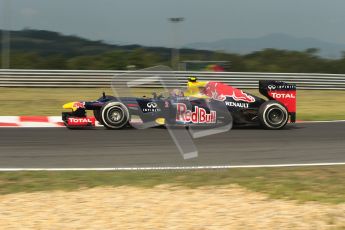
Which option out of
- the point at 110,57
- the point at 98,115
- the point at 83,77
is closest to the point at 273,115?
the point at 98,115

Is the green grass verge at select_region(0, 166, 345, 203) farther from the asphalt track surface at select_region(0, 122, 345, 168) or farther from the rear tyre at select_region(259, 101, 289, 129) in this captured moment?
the rear tyre at select_region(259, 101, 289, 129)

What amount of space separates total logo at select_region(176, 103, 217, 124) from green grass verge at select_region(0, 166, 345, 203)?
355 centimetres

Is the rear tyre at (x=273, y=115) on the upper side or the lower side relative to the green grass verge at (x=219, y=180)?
upper

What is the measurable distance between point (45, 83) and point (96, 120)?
9566 millimetres

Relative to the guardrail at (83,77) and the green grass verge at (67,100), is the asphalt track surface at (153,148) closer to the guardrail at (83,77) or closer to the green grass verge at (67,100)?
the green grass verge at (67,100)

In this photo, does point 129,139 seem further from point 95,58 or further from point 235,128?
point 95,58

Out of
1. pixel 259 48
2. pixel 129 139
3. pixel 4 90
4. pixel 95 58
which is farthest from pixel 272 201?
pixel 259 48

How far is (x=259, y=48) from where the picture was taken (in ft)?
104

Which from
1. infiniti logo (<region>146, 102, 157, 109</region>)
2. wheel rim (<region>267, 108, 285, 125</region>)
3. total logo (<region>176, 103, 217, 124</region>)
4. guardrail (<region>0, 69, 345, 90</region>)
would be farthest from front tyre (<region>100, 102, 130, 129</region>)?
guardrail (<region>0, 69, 345, 90</region>)

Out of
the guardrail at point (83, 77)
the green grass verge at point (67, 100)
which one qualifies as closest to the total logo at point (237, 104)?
the green grass verge at point (67, 100)

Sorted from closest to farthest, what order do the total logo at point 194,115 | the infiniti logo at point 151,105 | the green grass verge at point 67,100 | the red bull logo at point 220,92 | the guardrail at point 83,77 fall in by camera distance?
the total logo at point 194,115 < the infiniti logo at point 151,105 < the red bull logo at point 220,92 < the green grass verge at point 67,100 < the guardrail at point 83,77

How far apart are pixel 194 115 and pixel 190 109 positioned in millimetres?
142

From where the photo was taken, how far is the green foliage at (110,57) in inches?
1040

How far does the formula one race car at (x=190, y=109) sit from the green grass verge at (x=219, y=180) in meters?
3.62
